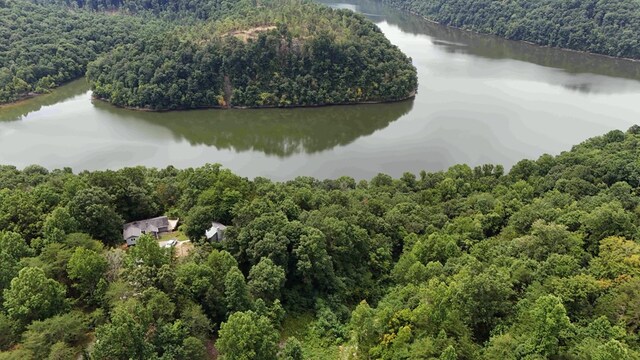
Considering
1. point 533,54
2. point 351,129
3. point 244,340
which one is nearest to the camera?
point 244,340

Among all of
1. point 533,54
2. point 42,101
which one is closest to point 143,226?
point 42,101

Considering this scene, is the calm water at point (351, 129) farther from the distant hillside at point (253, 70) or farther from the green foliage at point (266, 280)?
the green foliage at point (266, 280)

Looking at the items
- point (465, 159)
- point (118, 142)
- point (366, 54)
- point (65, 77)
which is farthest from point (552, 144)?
point (65, 77)

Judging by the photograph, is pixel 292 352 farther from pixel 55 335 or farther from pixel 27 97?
pixel 27 97

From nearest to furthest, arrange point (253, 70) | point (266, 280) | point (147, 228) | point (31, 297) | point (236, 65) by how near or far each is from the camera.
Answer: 1. point (31, 297)
2. point (266, 280)
3. point (147, 228)
4. point (236, 65)
5. point (253, 70)

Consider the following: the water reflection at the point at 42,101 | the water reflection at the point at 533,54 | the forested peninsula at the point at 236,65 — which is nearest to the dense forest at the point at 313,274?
the forested peninsula at the point at 236,65

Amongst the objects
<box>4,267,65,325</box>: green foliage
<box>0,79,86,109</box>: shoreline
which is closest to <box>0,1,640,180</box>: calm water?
<box>0,79,86,109</box>: shoreline

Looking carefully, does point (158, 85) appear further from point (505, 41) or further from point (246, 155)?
point (505, 41)
